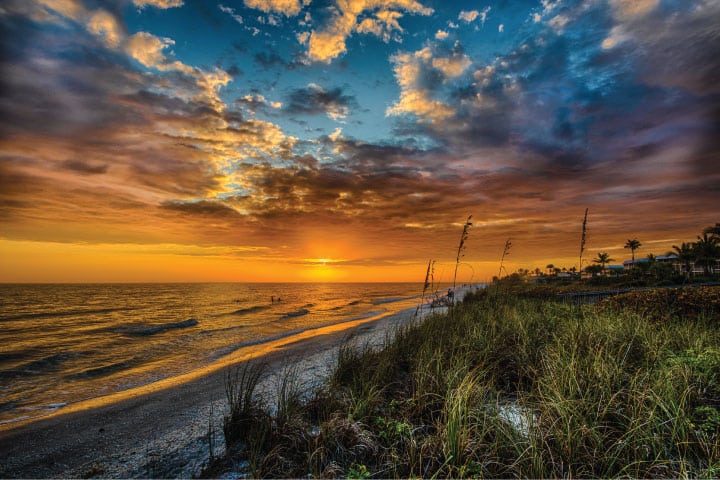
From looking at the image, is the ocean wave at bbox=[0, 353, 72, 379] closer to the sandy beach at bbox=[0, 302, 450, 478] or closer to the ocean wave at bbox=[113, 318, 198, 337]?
the sandy beach at bbox=[0, 302, 450, 478]

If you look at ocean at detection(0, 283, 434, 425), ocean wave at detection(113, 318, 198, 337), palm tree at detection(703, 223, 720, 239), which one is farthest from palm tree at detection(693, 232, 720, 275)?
ocean wave at detection(113, 318, 198, 337)

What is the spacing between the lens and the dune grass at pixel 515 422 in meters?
3.28

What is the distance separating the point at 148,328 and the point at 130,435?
20.3m

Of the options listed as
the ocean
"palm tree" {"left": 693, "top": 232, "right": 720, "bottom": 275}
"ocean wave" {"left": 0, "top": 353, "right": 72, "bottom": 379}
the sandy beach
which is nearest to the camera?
the sandy beach

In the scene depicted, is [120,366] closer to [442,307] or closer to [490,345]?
[490,345]

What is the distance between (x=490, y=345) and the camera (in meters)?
6.30

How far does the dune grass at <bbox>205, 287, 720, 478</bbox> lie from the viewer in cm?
328

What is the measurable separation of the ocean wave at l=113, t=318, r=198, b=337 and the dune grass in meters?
22.0

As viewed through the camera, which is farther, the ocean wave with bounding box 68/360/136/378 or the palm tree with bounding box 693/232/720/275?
the palm tree with bounding box 693/232/720/275

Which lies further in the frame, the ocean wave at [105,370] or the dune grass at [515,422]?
the ocean wave at [105,370]

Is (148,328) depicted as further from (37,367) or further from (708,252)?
(708,252)

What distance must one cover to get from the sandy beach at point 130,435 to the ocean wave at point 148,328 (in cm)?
1456

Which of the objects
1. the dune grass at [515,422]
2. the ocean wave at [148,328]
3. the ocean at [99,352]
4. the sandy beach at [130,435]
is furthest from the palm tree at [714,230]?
the ocean wave at [148,328]

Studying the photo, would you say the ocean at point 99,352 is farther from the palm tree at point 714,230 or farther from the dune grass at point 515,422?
the palm tree at point 714,230
